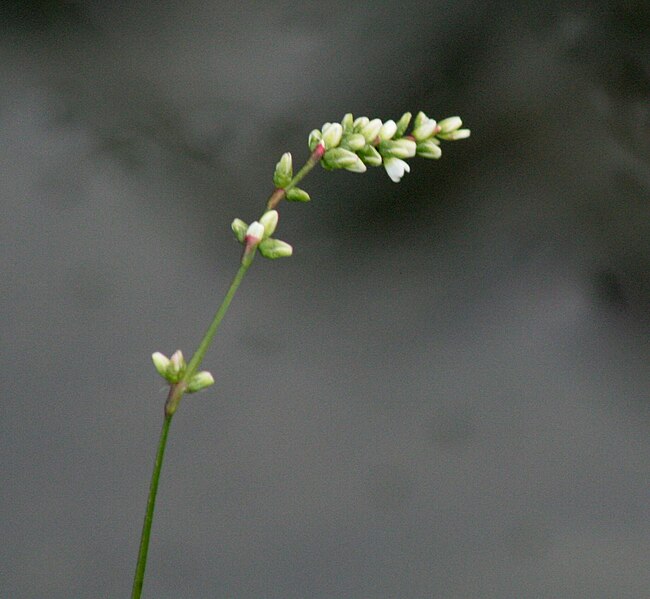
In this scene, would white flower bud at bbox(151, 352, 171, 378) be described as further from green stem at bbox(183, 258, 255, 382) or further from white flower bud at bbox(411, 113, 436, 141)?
white flower bud at bbox(411, 113, 436, 141)

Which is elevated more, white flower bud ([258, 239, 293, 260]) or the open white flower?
the open white flower

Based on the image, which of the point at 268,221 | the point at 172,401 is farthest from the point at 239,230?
the point at 172,401

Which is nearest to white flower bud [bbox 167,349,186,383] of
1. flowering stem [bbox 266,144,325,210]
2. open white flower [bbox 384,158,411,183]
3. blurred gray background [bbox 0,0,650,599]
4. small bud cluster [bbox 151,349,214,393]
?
small bud cluster [bbox 151,349,214,393]

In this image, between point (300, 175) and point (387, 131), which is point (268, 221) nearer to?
point (300, 175)

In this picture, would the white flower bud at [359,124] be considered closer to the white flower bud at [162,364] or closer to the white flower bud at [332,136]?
the white flower bud at [332,136]

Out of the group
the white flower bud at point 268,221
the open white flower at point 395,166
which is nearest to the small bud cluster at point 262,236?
the white flower bud at point 268,221

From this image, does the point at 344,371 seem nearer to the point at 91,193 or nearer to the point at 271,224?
the point at 91,193
